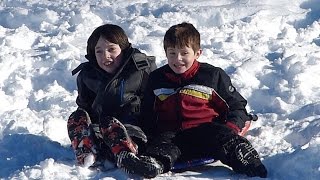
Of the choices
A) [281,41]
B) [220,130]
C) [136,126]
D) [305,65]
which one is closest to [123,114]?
[136,126]

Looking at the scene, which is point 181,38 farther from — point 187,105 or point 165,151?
point 165,151

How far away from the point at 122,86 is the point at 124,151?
2.26ft

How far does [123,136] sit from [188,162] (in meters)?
0.45

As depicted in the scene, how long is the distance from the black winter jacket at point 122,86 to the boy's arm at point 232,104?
610mm

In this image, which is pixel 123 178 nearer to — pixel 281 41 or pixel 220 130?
pixel 220 130

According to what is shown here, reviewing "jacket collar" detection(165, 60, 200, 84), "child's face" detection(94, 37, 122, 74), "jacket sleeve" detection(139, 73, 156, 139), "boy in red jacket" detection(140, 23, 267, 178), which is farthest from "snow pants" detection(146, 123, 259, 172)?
"child's face" detection(94, 37, 122, 74)

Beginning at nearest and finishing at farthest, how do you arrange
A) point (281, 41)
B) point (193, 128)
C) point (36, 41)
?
point (193, 128) → point (281, 41) → point (36, 41)

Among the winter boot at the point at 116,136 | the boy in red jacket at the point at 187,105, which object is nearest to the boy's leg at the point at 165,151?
the boy in red jacket at the point at 187,105

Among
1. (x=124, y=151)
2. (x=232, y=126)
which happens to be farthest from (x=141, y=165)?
(x=232, y=126)

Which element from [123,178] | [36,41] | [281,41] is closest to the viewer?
[123,178]

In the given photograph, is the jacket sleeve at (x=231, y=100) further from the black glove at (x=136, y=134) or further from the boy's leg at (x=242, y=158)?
the black glove at (x=136, y=134)

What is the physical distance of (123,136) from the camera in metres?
4.60

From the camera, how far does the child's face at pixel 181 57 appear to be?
4.74m

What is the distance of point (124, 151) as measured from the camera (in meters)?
4.50
